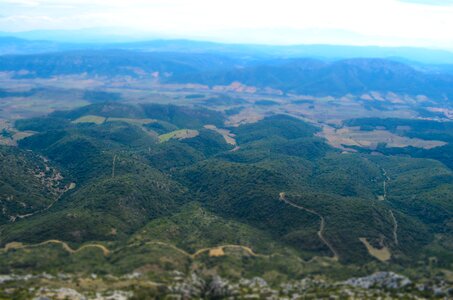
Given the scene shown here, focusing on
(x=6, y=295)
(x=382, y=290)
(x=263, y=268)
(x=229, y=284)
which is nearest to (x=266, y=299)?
(x=229, y=284)

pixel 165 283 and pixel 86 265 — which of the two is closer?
pixel 165 283

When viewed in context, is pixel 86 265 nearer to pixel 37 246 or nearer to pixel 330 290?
pixel 37 246

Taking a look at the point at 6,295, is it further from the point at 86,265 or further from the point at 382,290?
the point at 382,290

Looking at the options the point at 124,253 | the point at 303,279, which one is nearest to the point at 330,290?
the point at 303,279

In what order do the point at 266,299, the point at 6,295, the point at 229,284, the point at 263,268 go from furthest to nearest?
the point at 263,268 → the point at 229,284 → the point at 266,299 → the point at 6,295

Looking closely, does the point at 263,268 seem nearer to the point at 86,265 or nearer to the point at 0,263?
the point at 86,265

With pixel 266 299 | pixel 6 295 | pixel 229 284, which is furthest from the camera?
pixel 229 284

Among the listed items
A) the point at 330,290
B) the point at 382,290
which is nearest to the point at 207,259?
the point at 330,290

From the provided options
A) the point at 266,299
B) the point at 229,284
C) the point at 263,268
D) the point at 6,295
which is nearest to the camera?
the point at 6,295

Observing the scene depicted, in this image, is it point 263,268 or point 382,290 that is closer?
point 382,290
